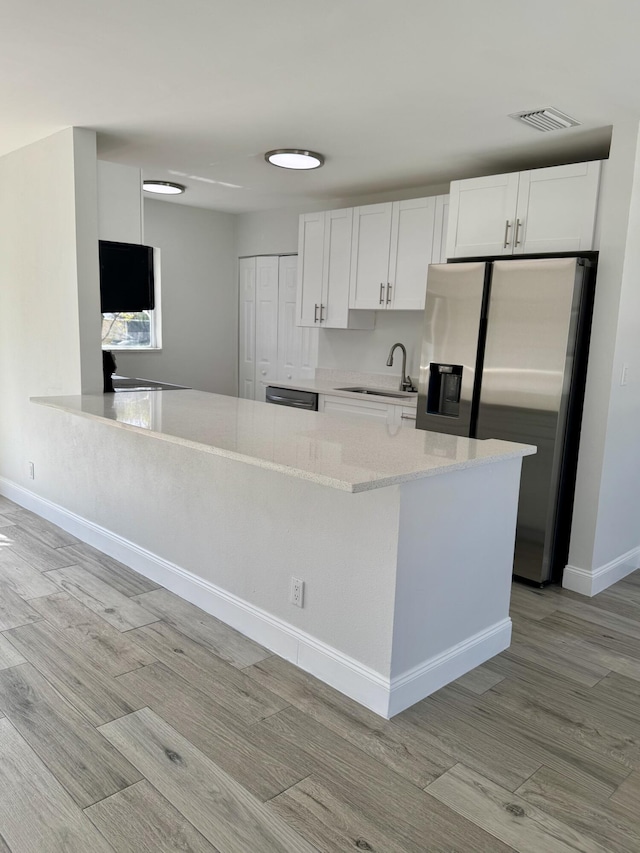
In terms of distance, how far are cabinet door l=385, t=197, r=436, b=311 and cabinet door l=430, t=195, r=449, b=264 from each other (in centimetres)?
3

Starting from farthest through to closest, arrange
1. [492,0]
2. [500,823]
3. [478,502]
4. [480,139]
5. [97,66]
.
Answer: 1. [480,139]
2. [97,66]
3. [478,502]
4. [492,0]
5. [500,823]

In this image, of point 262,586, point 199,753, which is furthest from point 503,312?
point 199,753

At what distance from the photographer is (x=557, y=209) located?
3400 millimetres

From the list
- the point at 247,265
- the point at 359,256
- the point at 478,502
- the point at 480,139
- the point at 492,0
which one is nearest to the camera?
the point at 492,0

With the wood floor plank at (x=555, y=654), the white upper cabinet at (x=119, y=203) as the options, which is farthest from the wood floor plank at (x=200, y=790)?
the white upper cabinet at (x=119, y=203)

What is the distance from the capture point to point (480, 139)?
11.2ft

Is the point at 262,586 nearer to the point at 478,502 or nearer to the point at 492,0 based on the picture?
the point at 478,502

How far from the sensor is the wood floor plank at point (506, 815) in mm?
1703

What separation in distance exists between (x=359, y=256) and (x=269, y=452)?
9.87 feet

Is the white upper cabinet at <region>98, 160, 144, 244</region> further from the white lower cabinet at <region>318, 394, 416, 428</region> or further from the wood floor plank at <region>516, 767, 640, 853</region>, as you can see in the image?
the wood floor plank at <region>516, 767, 640, 853</region>

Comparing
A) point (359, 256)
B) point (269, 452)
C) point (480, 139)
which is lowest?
point (269, 452)

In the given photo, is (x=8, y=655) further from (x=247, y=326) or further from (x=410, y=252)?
(x=247, y=326)

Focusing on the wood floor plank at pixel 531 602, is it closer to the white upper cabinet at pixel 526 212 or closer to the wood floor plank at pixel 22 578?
the white upper cabinet at pixel 526 212

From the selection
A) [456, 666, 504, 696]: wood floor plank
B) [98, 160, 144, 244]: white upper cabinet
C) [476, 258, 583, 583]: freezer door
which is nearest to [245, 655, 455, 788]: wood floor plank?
[456, 666, 504, 696]: wood floor plank
